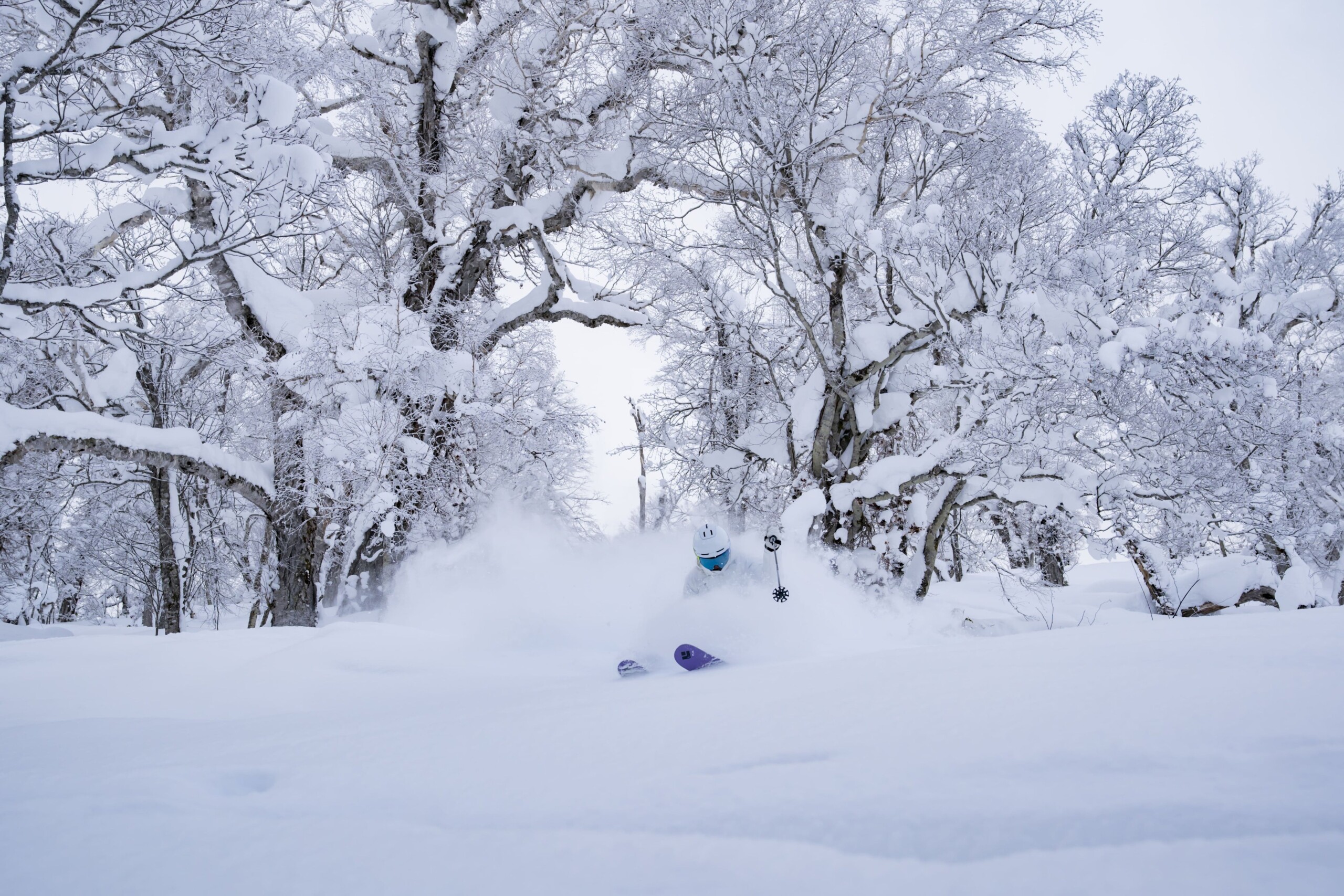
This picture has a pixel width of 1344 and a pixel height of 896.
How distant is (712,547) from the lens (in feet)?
16.8

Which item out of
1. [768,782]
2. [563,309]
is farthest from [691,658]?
[563,309]

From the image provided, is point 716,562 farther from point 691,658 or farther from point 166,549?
point 166,549

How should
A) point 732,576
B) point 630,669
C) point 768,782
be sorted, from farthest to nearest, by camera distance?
point 732,576 < point 630,669 < point 768,782

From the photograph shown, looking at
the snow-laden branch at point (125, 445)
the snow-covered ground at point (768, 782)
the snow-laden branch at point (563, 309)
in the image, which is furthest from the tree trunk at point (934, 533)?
the snow-laden branch at point (125, 445)

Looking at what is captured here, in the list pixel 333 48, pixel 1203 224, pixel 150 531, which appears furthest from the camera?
pixel 150 531

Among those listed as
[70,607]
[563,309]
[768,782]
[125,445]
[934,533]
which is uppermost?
[563,309]

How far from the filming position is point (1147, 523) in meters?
7.21

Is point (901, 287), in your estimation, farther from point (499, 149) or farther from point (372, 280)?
point (372, 280)

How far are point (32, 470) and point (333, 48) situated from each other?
943 centimetres

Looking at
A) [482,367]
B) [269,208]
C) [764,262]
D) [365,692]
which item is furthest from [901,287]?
[365,692]

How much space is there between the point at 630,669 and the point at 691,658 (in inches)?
14.0

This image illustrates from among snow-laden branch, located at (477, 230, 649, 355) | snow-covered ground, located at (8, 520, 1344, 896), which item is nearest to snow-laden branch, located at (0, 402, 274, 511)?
snow-laden branch, located at (477, 230, 649, 355)

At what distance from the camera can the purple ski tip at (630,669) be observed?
371 cm

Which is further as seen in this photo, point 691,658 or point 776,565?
point 776,565
